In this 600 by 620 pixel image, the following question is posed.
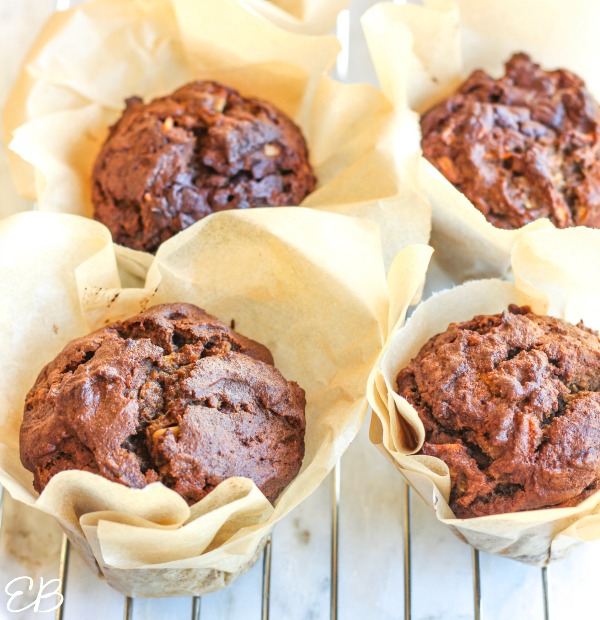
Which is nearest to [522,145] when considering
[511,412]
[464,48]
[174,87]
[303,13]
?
[464,48]

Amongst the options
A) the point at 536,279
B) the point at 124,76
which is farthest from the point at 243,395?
the point at 124,76

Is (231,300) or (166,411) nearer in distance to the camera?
(166,411)

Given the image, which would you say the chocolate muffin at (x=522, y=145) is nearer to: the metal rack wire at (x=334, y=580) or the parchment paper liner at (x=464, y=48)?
the parchment paper liner at (x=464, y=48)

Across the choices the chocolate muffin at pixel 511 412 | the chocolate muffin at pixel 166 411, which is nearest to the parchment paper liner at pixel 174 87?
the chocolate muffin at pixel 511 412

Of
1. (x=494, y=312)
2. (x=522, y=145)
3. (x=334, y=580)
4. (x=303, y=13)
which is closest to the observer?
(x=334, y=580)

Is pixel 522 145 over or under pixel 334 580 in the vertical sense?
over

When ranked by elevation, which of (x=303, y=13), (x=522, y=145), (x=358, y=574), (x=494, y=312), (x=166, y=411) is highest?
(x=303, y=13)

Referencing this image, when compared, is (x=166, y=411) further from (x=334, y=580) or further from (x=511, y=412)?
(x=511, y=412)

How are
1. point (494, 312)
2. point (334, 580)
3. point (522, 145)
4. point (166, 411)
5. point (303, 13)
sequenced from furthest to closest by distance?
point (303, 13), point (522, 145), point (494, 312), point (334, 580), point (166, 411)

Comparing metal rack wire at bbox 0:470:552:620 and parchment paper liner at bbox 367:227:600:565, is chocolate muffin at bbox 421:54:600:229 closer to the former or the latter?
parchment paper liner at bbox 367:227:600:565
